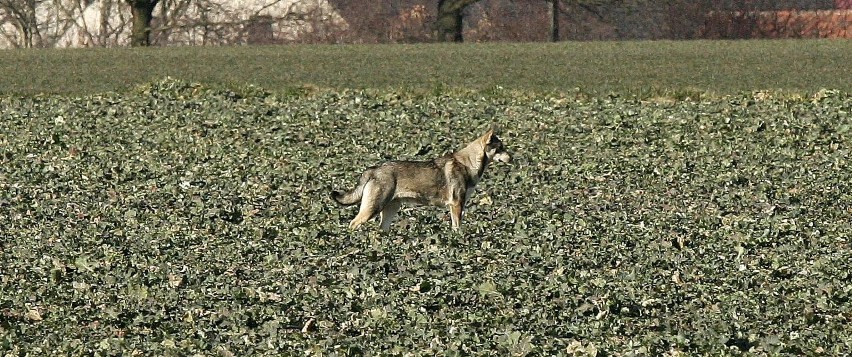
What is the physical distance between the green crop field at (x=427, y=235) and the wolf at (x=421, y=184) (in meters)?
0.18

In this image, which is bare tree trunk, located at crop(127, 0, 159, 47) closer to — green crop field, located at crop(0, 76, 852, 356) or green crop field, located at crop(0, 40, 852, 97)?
green crop field, located at crop(0, 40, 852, 97)

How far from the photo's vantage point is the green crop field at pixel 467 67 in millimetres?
23719

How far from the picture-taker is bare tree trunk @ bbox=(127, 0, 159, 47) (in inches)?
1668

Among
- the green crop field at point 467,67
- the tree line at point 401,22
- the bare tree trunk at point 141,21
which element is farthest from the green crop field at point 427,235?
the tree line at point 401,22

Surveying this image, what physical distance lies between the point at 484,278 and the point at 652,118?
8053 millimetres

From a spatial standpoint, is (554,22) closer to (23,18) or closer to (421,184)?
(23,18)

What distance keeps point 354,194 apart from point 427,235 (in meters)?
0.52

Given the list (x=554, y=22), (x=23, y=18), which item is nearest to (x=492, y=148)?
(x=554, y=22)

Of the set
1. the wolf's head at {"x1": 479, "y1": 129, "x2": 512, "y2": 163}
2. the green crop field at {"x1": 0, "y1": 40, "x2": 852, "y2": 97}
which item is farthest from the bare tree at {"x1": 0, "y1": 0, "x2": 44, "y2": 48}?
the wolf's head at {"x1": 479, "y1": 129, "x2": 512, "y2": 163}

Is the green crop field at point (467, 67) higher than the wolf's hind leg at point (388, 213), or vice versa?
the wolf's hind leg at point (388, 213)

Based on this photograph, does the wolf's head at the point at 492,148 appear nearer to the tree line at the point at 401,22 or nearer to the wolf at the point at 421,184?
the wolf at the point at 421,184

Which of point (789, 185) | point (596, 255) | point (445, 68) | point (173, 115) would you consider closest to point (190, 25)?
point (445, 68)

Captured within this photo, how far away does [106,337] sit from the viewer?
312 inches

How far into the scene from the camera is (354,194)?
10.5 m
